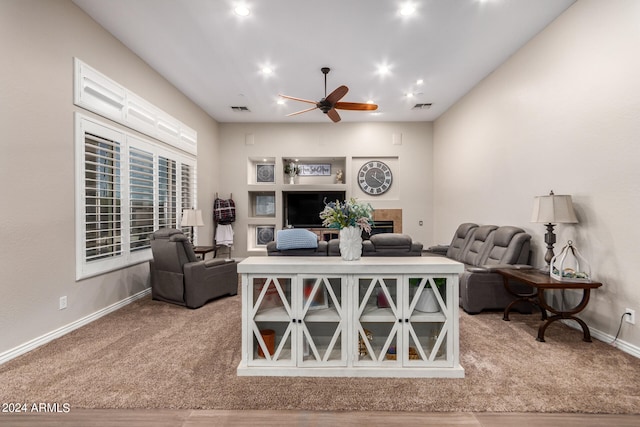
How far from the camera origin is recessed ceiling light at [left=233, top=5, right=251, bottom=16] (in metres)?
3.00

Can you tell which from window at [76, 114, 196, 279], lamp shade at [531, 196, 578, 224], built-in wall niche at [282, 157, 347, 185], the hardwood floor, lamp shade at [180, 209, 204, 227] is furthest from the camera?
built-in wall niche at [282, 157, 347, 185]

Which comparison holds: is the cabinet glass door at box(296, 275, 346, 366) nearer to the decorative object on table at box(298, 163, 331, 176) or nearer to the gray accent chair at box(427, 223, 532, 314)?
the gray accent chair at box(427, 223, 532, 314)

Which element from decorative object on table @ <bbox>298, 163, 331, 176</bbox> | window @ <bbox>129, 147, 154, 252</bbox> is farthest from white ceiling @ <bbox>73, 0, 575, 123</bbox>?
decorative object on table @ <bbox>298, 163, 331, 176</bbox>

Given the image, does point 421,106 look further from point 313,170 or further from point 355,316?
point 355,316

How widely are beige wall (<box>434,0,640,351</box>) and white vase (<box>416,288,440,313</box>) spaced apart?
73.1 inches

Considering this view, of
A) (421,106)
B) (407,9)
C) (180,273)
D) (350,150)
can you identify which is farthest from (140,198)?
(421,106)

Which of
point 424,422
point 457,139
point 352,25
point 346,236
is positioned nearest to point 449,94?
point 457,139

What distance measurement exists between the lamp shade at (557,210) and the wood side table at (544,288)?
577 mm

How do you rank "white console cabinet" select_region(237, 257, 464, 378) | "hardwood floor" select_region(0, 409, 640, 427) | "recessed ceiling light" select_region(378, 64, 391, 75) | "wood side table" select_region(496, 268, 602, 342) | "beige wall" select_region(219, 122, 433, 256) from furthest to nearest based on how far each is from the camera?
1. "beige wall" select_region(219, 122, 433, 256)
2. "recessed ceiling light" select_region(378, 64, 391, 75)
3. "wood side table" select_region(496, 268, 602, 342)
4. "white console cabinet" select_region(237, 257, 464, 378)
5. "hardwood floor" select_region(0, 409, 640, 427)

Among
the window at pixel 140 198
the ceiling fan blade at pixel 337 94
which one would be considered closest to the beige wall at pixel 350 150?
the window at pixel 140 198

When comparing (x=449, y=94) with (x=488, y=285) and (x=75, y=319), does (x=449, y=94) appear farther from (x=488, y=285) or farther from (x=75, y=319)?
(x=75, y=319)

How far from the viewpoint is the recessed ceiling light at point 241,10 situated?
9.86ft

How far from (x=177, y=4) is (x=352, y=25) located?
185 cm

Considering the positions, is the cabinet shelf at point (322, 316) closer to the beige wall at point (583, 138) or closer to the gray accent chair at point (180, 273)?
the gray accent chair at point (180, 273)
